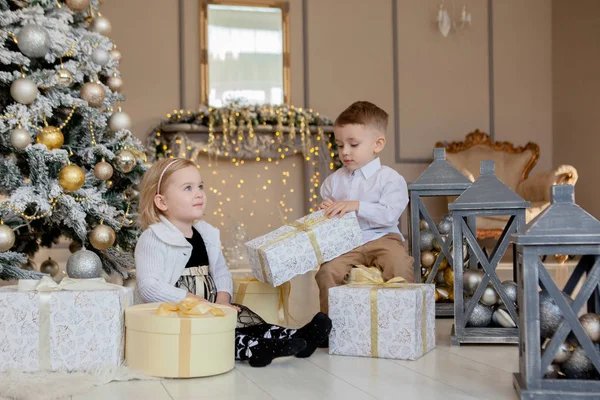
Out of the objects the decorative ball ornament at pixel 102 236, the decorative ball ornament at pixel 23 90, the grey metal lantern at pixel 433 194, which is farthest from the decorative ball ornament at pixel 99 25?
the grey metal lantern at pixel 433 194

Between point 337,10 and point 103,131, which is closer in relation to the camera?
point 103,131

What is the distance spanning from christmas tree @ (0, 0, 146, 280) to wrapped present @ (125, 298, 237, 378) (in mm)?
884

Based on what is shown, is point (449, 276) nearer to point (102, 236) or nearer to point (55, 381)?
point (102, 236)

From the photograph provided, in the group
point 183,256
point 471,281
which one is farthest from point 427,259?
point 183,256

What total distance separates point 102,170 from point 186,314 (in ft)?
3.59

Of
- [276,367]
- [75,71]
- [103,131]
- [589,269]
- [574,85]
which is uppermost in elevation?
[574,85]

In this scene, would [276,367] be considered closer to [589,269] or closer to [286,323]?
[286,323]

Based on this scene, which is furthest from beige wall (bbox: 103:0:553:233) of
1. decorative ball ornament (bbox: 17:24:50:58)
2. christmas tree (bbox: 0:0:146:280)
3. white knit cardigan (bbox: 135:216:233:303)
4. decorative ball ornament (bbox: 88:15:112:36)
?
white knit cardigan (bbox: 135:216:233:303)

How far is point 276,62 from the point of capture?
6691mm

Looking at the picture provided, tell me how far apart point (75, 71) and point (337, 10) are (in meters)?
4.51

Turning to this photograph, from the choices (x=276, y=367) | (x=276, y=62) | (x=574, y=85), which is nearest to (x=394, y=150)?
(x=276, y=62)

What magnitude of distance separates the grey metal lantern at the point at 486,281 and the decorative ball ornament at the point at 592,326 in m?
0.66

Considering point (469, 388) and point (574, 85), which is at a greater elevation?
point (574, 85)

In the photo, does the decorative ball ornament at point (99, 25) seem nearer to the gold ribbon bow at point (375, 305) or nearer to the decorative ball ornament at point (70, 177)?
the decorative ball ornament at point (70, 177)
